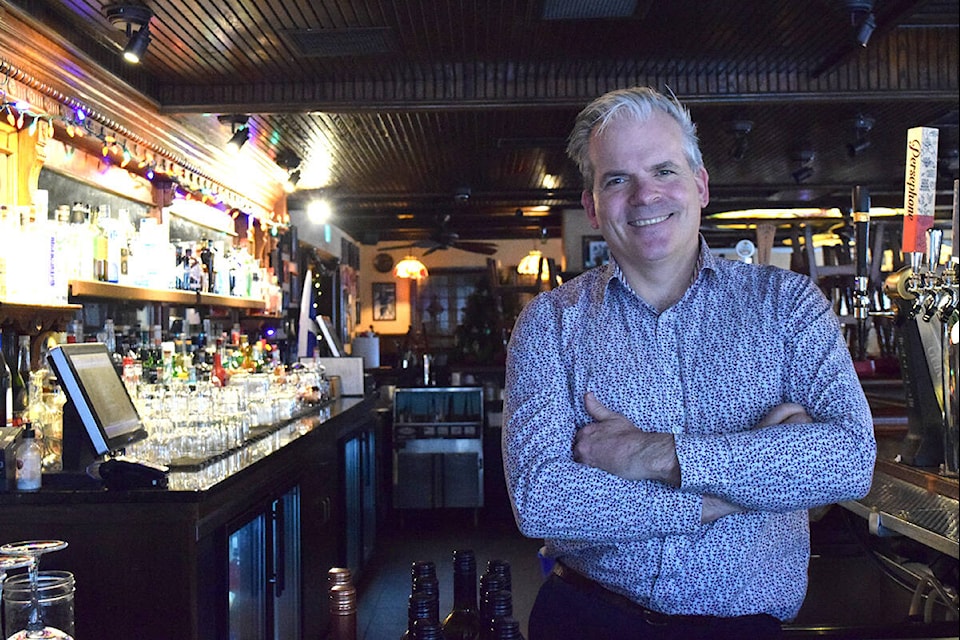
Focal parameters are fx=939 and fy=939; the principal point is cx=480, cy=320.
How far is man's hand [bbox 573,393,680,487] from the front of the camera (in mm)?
1601

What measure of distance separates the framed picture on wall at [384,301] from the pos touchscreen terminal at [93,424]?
14.2m

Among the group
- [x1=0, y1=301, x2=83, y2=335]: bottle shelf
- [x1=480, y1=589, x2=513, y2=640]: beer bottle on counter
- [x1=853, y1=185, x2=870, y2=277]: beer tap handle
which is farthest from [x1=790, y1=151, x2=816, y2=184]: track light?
[x1=480, y1=589, x2=513, y2=640]: beer bottle on counter

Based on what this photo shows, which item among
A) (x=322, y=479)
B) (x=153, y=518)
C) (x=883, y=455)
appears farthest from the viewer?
(x=322, y=479)

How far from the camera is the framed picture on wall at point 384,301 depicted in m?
17.1

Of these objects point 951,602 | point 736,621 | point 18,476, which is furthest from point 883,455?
point 18,476

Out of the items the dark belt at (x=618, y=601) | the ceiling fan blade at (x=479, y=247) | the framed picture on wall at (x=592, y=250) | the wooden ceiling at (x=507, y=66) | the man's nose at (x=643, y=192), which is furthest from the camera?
the ceiling fan blade at (x=479, y=247)

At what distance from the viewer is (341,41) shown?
4645mm

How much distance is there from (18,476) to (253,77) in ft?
10.3

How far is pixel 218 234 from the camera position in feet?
23.4

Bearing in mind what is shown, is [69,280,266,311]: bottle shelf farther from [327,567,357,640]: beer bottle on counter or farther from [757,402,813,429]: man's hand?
[757,402,813,429]: man's hand

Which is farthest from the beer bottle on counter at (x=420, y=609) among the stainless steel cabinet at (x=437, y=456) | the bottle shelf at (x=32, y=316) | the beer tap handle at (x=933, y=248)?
the stainless steel cabinet at (x=437, y=456)

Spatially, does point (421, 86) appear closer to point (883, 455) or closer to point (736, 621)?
point (883, 455)

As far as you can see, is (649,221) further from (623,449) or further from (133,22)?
(133,22)

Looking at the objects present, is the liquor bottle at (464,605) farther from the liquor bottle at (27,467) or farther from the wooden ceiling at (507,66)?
the wooden ceiling at (507,66)
